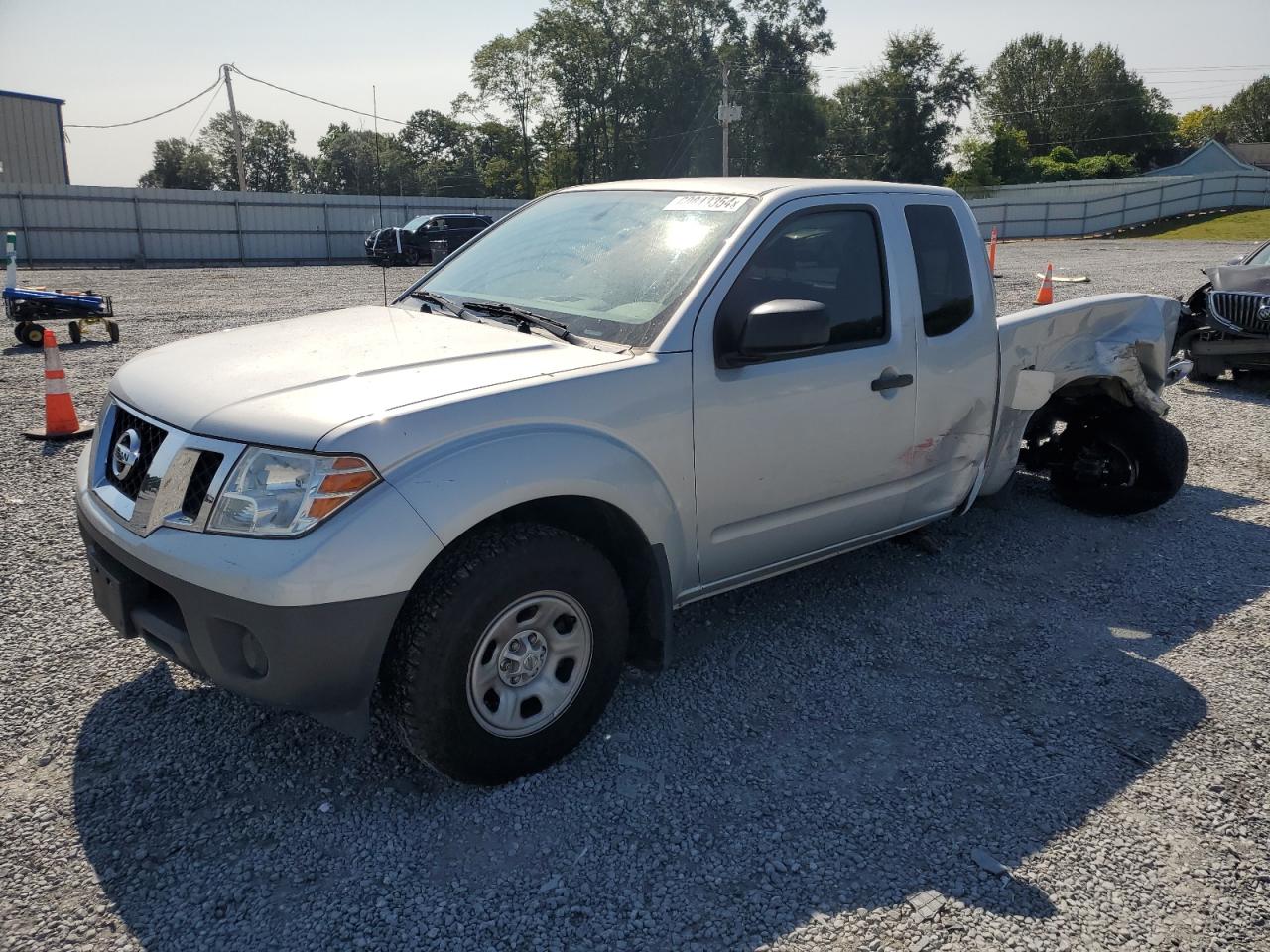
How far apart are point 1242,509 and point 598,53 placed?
6497 centimetres

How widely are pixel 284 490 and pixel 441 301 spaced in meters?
1.57

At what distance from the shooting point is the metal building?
113ft

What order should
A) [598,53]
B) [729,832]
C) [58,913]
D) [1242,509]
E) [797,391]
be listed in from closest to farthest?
1. [58,913]
2. [729,832]
3. [797,391]
4. [1242,509]
5. [598,53]

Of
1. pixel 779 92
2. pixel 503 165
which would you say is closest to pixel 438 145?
pixel 503 165

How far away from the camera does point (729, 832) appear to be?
286 cm

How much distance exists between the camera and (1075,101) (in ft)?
287

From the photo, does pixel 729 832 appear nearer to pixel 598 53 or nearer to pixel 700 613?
pixel 700 613

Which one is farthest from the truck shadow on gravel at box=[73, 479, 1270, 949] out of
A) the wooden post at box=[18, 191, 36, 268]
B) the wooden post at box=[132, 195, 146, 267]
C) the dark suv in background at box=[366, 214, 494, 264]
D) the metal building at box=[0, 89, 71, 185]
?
the metal building at box=[0, 89, 71, 185]

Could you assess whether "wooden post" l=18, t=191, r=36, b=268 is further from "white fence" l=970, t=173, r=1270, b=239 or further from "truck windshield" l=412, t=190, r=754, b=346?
"white fence" l=970, t=173, r=1270, b=239

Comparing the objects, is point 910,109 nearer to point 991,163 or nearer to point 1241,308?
point 991,163

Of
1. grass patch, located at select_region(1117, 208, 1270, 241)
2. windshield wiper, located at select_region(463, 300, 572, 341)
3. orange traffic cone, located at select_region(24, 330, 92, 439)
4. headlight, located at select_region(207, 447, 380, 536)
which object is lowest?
orange traffic cone, located at select_region(24, 330, 92, 439)

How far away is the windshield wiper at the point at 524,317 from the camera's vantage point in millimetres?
3422

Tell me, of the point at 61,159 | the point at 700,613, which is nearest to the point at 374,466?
the point at 700,613

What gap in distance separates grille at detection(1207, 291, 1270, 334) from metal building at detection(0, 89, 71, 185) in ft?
124
